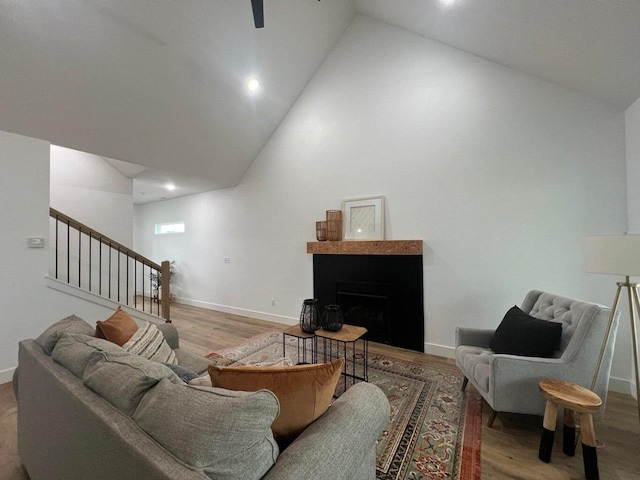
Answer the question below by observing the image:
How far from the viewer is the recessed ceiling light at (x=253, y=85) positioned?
3.58 m

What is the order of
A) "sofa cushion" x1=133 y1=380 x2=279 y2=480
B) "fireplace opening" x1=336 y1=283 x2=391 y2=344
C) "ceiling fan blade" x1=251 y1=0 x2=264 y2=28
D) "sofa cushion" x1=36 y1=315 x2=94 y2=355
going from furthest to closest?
"fireplace opening" x1=336 y1=283 x2=391 y2=344 < "ceiling fan blade" x1=251 y1=0 x2=264 y2=28 < "sofa cushion" x1=36 y1=315 x2=94 y2=355 < "sofa cushion" x1=133 y1=380 x2=279 y2=480

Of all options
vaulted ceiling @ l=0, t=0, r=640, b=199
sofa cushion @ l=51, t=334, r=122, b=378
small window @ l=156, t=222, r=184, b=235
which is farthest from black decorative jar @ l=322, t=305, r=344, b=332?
small window @ l=156, t=222, r=184, b=235

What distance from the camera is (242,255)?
501 centimetres

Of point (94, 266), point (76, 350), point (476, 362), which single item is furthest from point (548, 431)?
point (94, 266)

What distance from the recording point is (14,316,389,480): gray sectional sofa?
708 mm

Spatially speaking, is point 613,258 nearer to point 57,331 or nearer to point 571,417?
point 571,417

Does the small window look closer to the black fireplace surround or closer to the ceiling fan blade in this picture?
the black fireplace surround

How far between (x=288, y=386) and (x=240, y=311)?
437cm

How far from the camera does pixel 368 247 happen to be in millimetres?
3516

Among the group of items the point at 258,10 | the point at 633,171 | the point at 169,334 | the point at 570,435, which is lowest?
the point at 570,435

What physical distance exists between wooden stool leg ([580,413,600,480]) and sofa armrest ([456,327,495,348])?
926 millimetres

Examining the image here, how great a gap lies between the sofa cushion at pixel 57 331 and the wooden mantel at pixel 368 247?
269 cm

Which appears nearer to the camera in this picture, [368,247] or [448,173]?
[448,173]

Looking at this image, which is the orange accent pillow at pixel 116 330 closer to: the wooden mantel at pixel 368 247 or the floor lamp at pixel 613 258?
the wooden mantel at pixel 368 247
